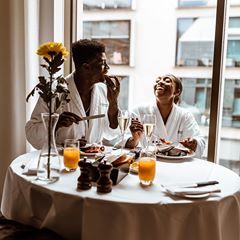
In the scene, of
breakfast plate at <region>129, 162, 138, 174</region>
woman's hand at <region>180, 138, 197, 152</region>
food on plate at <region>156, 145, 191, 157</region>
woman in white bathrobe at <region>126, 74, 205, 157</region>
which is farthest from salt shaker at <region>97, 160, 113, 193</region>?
woman in white bathrobe at <region>126, 74, 205, 157</region>

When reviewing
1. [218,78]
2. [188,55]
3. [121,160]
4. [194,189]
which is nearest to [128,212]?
[194,189]

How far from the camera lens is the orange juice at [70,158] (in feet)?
5.09

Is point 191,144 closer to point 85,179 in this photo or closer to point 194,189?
point 194,189

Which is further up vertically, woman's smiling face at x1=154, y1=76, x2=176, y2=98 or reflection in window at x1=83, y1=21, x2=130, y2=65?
reflection in window at x1=83, y1=21, x2=130, y2=65

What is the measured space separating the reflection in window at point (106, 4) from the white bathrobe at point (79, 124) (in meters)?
0.93

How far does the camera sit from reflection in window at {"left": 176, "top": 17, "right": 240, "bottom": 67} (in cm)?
257

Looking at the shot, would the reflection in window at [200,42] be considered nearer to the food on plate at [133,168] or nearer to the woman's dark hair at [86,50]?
the woman's dark hair at [86,50]

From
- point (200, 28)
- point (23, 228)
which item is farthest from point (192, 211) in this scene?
point (200, 28)

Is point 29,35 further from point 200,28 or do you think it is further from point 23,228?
point 23,228

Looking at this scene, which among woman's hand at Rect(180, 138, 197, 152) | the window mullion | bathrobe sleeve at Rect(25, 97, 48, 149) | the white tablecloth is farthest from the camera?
the window mullion

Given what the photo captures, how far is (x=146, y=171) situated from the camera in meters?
1.39

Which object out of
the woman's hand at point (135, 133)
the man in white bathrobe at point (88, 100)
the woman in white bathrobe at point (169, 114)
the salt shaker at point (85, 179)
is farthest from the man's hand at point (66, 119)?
the woman in white bathrobe at point (169, 114)

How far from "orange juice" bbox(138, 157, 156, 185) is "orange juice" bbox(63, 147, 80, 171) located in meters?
0.35

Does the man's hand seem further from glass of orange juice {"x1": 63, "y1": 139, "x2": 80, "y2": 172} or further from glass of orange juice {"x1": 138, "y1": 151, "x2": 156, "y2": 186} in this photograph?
glass of orange juice {"x1": 138, "y1": 151, "x2": 156, "y2": 186}
